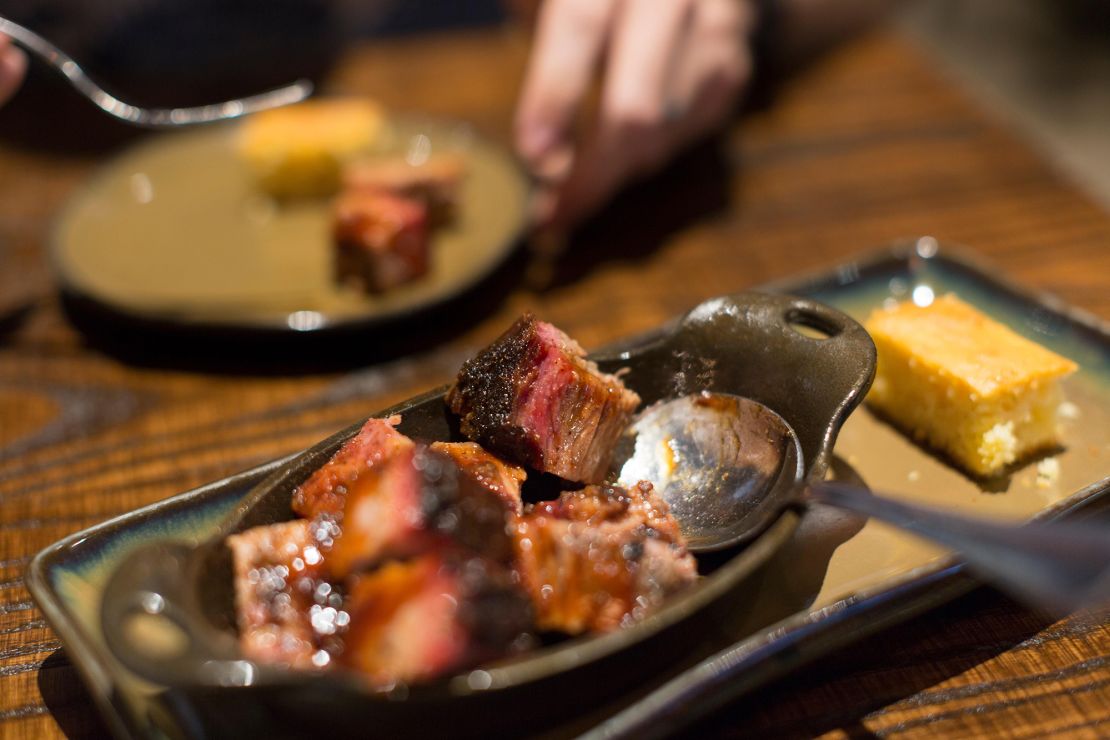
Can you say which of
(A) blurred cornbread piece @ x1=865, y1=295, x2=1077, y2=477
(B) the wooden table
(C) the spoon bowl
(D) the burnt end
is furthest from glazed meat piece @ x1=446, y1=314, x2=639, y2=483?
(A) blurred cornbread piece @ x1=865, y1=295, x2=1077, y2=477

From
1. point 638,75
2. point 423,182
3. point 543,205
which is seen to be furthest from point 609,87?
point 423,182

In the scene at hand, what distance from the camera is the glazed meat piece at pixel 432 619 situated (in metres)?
1.29

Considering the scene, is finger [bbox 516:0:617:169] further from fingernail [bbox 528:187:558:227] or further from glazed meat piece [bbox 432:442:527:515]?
glazed meat piece [bbox 432:442:527:515]

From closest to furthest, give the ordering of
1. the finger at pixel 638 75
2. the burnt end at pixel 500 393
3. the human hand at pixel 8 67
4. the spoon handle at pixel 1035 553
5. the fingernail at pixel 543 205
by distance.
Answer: the spoon handle at pixel 1035 553 < the burnt end at pixel 500 393 < the human hand at pixel 8 67 < the finger at pixel 638 75 < the fingernail at pixel 543 205

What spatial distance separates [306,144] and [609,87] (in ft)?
3.64

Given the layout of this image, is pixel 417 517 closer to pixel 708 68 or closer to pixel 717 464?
pixel 717 464

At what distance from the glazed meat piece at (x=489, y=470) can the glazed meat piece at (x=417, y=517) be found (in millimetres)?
138

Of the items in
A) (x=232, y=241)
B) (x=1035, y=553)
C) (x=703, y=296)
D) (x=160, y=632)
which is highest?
(x=1035, y=553)

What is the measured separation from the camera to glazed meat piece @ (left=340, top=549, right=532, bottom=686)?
1.29m

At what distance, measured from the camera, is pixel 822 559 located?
1.75 meters

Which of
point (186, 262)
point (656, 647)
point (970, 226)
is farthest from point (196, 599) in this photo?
point (970, 226)

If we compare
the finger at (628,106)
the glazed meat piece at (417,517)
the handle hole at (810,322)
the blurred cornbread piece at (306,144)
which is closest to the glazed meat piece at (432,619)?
the glazed meat piece at (417,517)

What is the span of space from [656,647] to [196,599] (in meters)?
0.68

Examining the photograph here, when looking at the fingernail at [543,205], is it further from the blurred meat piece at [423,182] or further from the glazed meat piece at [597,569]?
the glazed meat piece at [597,569]
